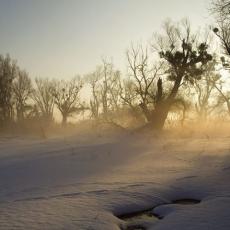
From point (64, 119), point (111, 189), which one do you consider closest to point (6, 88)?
point (64, 119)

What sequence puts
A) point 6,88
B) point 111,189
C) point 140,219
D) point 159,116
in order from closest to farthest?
point 140,219 < point 111,189 < point 159,116 < point 6,88

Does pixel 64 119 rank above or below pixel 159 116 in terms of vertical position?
above

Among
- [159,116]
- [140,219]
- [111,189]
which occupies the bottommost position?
[140,219]

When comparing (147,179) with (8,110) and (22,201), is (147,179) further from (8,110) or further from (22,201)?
(8,110)

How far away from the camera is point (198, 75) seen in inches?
1116

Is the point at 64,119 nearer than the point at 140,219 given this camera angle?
No

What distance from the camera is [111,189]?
9445mm

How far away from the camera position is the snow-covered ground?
7062 millimetres

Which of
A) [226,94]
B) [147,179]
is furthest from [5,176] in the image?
[226,94]

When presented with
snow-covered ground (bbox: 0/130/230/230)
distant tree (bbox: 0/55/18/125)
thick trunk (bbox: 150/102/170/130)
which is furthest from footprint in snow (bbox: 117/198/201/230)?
distant tree (bbox: 0/55/18/125)

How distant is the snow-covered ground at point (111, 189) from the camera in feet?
23.2

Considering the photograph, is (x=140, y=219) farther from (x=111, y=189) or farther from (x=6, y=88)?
(x=6, y=88)

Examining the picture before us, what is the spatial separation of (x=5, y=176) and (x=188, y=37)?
20672 millimetres

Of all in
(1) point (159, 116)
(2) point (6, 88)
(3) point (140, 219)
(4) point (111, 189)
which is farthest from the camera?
(2) point (6, 88)
